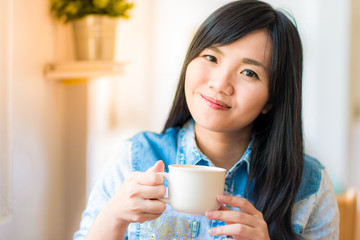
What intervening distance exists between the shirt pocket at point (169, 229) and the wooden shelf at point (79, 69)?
1.70 feet

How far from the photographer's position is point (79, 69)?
1256 mm

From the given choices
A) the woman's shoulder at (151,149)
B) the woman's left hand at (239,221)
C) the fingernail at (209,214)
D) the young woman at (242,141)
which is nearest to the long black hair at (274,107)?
the young woman at (242,141)

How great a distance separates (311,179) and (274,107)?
0.24 meters

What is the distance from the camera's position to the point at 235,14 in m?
1.00

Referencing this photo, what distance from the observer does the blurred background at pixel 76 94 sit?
100 cm

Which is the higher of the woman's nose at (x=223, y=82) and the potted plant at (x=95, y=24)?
the potted plant at (x=95, y=24)

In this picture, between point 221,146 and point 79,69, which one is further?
point 79,69

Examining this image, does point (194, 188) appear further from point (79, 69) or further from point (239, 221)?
point (79, 69)

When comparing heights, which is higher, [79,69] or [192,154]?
[79,69]

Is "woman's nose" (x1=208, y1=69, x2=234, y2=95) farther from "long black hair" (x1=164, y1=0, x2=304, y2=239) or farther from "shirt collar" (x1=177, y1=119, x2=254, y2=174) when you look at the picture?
"shirt collar" (x1=177, y1=119, x2=254, y2=174)

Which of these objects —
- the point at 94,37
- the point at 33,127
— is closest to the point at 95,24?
the point at 94,37

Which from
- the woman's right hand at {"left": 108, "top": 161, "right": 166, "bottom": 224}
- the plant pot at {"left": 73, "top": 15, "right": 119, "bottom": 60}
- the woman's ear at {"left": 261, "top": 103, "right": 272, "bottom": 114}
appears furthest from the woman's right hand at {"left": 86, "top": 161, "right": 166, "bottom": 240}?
the plant pot at {"left": 73, "top": 15, "right": 119, "bottom": 60}

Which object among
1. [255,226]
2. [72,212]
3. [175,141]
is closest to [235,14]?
[175,141]

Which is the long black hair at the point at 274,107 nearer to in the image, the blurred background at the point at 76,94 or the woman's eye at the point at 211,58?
the woman's eye at the point at 211,58
